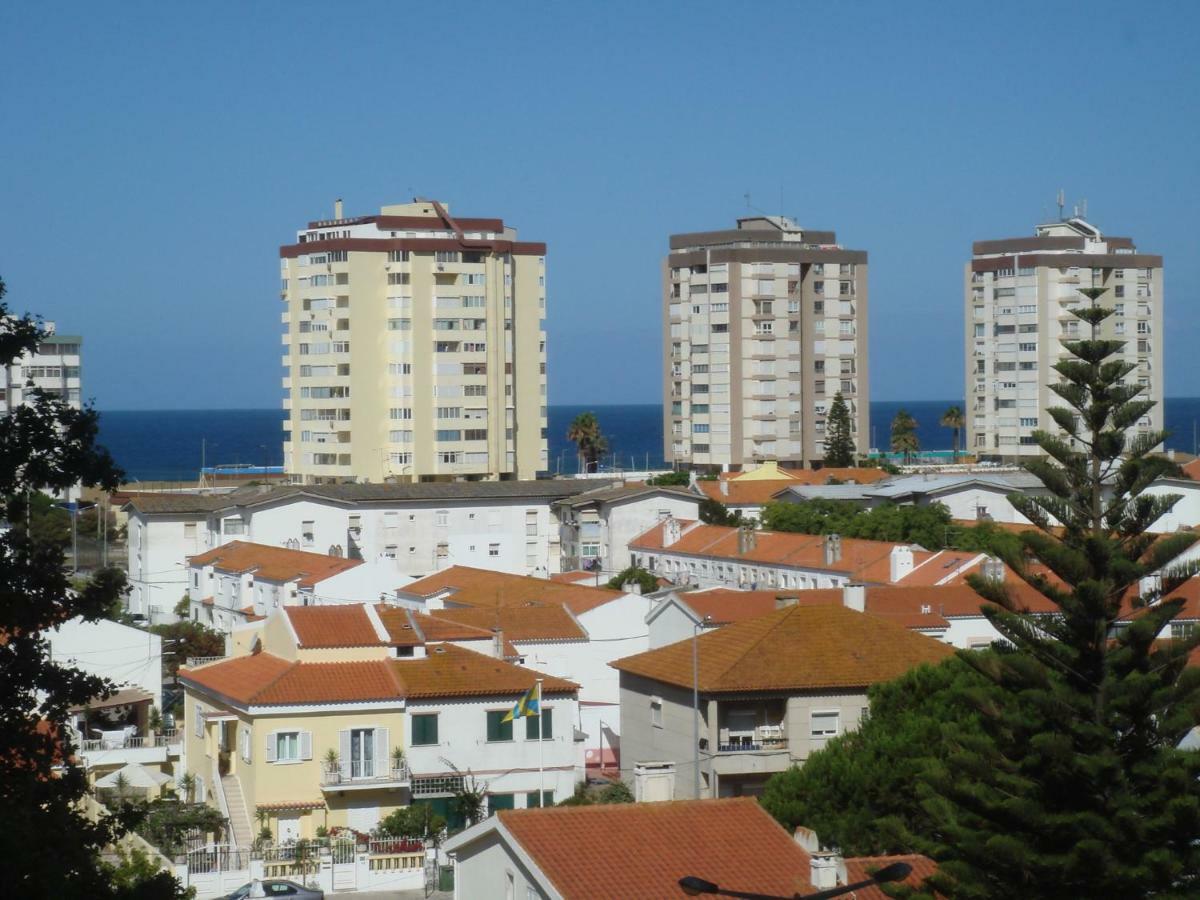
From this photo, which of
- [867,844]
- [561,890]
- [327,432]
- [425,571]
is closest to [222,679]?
[867,844]

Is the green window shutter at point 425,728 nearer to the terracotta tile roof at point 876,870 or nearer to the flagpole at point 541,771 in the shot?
the flagpole at point 541,771

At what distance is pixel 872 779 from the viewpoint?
2920 cm

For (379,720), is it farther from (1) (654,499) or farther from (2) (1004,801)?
(1) (654,499)

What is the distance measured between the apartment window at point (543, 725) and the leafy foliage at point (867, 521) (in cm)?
3939

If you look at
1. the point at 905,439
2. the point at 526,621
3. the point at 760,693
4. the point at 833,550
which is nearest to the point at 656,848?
the point at 760,693

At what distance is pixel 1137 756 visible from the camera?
938 inches

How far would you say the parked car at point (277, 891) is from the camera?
28.8m

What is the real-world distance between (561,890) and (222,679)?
61.4ft

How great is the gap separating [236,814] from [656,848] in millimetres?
15854

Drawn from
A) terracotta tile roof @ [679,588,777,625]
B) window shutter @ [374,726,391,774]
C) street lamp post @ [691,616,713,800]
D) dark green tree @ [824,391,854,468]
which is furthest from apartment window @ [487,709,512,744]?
dark green tree @ [824,391,854,468]

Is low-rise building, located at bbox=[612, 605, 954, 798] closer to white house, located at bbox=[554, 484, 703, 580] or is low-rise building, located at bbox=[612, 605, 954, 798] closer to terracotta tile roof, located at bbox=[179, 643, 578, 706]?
terracotta tile roof, located at bbox=[179, 643, 578, 706]

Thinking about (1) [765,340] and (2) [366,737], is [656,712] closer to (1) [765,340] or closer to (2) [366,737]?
(2) [366,737]

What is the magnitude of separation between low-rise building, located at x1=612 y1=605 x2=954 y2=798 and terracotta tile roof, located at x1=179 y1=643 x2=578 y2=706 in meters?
2.15

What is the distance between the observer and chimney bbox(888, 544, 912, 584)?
6219 centimetres
